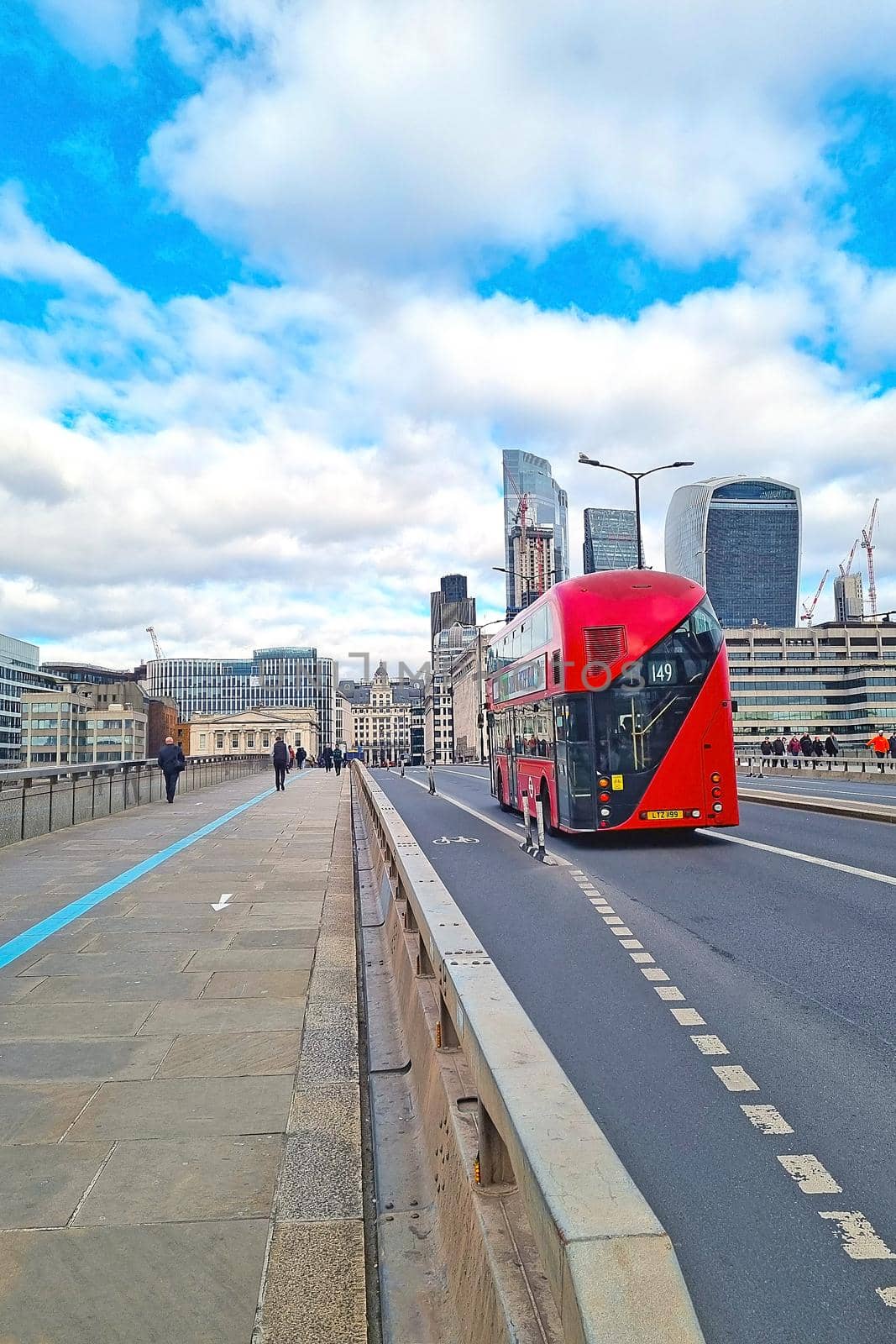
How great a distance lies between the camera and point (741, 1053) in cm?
520

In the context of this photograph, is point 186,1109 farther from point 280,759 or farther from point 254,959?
point 280,759

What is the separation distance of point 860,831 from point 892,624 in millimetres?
159059

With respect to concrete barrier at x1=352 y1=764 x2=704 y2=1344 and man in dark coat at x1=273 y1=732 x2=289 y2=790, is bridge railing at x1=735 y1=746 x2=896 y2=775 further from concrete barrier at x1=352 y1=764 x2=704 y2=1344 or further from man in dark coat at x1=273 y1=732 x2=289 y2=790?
concrete barrier at x1=352 y1=764 x2=704 y2=1344

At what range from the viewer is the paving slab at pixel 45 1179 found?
11.2 ft

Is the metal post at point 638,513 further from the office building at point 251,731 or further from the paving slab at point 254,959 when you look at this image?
the office building at point 251,731

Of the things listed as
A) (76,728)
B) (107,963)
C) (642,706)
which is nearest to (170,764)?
(642,706)

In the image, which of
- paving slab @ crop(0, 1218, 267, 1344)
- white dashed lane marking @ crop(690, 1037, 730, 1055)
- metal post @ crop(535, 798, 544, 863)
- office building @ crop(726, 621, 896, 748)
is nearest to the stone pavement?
paving slab @ crop(0, 1218, 267, 1344)

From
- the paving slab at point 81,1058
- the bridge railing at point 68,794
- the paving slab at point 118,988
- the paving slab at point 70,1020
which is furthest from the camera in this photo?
the bridge railing at point 68,794

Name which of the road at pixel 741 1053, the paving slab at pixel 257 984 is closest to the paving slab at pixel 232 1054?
the paving slab at pixel 257 984

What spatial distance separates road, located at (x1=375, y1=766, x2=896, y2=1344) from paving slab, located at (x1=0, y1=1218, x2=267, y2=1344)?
140 centimetres

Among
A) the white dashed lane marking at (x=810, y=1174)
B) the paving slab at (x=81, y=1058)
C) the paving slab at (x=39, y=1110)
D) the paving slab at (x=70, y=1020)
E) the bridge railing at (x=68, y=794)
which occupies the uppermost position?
the bridge railing at (x=68, y=794)

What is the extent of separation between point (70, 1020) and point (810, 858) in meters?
10.00

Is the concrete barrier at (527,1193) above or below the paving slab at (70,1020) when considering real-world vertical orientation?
above

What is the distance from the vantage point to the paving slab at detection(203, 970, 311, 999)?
6.43 m
